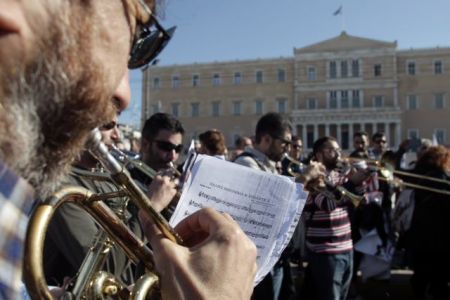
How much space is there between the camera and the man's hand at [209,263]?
1.09 meters

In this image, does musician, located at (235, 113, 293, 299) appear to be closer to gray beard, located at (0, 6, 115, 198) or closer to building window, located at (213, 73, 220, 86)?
gray beard, located at (0, 6, 115, 198)

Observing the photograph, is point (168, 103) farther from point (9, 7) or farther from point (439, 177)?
point (9, 7)

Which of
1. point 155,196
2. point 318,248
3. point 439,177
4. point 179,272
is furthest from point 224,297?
point 439,177

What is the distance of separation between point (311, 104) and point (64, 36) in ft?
189

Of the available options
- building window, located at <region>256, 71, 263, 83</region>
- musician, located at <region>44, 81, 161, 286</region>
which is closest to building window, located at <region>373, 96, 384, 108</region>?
building window, located at <region>256, 71, 263, 83</region>

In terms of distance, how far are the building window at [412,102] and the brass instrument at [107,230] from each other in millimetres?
56749

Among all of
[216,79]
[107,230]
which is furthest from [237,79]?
[107,230]

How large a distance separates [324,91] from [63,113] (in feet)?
189

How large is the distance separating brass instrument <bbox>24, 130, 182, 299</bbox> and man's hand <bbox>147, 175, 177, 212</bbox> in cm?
79

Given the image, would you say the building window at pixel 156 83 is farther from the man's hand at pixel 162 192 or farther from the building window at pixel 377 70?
the man's hand at pixel 162 192

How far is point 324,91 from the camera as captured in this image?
5688cm

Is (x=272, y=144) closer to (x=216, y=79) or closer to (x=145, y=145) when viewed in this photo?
(x=145, y=145)

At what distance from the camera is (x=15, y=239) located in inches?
29.6

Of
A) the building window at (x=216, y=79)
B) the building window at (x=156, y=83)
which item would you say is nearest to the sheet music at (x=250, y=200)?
the building window at (x=216, y=79)
